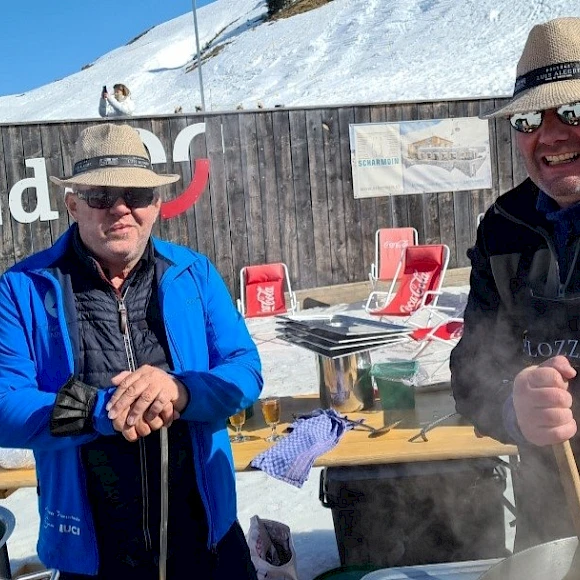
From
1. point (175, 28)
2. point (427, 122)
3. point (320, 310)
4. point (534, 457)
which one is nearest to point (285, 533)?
point (534, 457)

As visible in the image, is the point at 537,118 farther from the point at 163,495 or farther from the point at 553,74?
the point at 163,495

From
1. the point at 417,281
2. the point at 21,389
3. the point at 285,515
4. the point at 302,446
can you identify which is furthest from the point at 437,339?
the point at 21,389

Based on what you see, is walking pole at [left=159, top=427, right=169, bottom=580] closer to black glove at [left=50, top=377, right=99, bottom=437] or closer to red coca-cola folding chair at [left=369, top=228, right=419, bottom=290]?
black glove at [left=50, top=377, right=99, bottom=437]

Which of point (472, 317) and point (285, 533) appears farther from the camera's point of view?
point (285, 533)

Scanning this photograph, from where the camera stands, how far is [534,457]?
6.01 ft

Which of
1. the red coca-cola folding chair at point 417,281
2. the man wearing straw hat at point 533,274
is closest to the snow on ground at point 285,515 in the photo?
the man wearing straw hat at point 533,274

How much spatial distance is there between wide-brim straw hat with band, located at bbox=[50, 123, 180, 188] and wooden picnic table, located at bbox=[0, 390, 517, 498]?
1170mm

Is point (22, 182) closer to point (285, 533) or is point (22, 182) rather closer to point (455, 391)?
point (285, 533)

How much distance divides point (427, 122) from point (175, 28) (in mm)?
65721

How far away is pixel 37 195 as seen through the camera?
8.77m

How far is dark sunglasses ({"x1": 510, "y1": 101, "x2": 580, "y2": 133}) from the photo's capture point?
151 cm

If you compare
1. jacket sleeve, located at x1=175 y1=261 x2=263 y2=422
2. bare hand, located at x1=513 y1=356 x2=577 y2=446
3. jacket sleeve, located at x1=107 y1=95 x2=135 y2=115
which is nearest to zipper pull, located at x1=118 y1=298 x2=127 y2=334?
jacket sleeve, located at x1=175 y1=261 x2=263 y2=422

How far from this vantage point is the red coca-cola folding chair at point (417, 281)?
8109mm

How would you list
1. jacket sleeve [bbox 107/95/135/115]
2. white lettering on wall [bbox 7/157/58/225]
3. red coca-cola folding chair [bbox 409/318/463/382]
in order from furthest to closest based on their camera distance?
jacket sleeve [bbox 107/95/135/115]
white lettering on wall [bbox 7/157/58/225]
red coca-cola folding chair [bbox 409/318/463/382]
